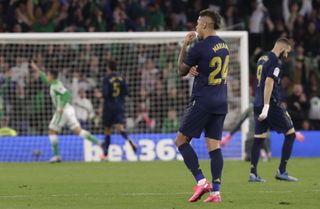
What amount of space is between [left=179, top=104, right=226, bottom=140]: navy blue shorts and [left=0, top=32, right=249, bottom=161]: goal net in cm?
1074

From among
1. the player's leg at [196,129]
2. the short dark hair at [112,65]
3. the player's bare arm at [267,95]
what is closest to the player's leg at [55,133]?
the short dark hair at [112,65]

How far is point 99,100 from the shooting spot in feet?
81.4

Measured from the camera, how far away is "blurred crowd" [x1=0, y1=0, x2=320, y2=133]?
24.4 metres

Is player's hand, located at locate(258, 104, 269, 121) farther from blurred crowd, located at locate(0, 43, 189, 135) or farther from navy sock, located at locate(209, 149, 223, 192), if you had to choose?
blurred crowd, located at locate(0, 43, 189, 135)

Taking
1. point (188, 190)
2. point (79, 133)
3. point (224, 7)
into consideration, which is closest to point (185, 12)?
point (224, 7)

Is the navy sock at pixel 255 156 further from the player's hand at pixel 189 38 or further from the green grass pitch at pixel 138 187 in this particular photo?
the player's hand at pixel 189 38

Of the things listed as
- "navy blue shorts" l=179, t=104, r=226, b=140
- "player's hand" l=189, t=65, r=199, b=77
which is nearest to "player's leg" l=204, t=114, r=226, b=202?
"navy blue shorts" l=179, t=104, r=226, b=140

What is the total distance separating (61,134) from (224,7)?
7370 millimetres

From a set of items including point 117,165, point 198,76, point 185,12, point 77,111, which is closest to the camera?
point 198,76

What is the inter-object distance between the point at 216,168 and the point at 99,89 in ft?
44.6

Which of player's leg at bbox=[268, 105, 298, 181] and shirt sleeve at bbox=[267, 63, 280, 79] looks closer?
shirt sleeve at bbox=[267, 63, 280, 79]

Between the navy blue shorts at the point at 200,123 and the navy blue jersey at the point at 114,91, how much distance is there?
10.4m

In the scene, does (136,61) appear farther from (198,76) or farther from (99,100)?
(198,76)

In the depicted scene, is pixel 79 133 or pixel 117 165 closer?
pixel 117 165
